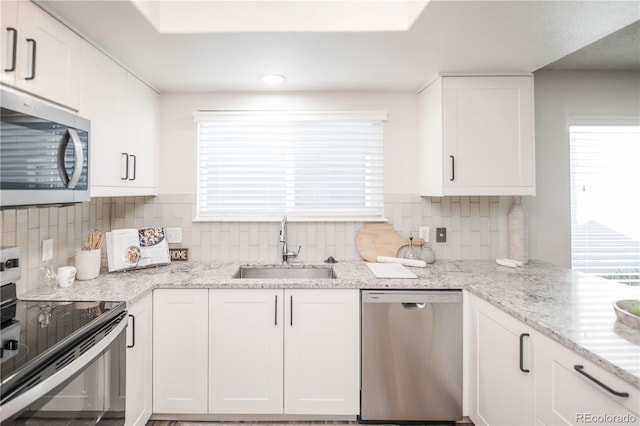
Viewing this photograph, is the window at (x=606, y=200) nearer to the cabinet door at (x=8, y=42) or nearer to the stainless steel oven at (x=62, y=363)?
the stainless steel oven at (x=62, y=363)

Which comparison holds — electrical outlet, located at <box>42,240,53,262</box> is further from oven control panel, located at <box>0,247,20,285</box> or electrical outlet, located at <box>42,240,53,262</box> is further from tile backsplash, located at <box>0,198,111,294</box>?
oven control panel, located at <box>0,247,20,285</box>

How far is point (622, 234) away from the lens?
2.61 meters

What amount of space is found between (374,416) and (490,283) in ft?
3.29

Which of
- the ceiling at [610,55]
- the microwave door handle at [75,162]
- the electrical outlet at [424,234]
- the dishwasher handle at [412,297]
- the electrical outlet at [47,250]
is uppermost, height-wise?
the ceiling at [610,55]

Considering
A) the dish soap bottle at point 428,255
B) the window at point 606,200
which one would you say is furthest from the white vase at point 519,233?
the dish soap bottle at point 428,255

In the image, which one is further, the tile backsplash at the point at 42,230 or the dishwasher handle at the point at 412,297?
the dishwasher handle at the point at 412,297

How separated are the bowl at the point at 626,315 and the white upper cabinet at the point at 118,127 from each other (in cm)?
241

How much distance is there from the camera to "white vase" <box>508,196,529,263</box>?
8.11 feet

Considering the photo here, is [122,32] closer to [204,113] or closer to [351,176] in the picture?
[204,113]

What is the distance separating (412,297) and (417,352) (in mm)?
314

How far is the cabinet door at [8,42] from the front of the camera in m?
1.24

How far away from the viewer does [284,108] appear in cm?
260

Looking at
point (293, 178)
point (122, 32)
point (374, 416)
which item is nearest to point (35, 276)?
point (122, 32)

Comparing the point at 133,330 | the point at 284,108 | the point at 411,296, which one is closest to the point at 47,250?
the point at 133,330
